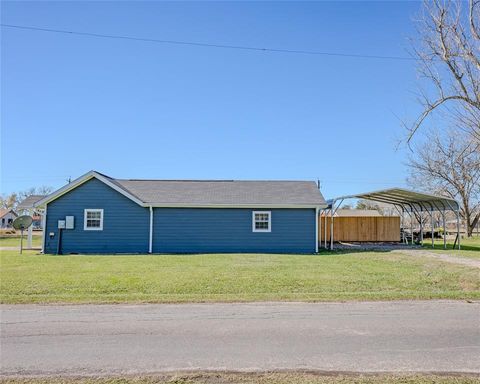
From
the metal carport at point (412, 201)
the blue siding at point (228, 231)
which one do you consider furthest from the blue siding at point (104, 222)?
the metal carport at point (412, 201)

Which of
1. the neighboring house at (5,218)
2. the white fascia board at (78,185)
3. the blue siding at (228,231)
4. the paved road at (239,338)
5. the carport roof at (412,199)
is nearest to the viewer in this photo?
the paved road at (239,338)

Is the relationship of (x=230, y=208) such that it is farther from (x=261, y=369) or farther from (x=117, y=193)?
(x=261, y=369)

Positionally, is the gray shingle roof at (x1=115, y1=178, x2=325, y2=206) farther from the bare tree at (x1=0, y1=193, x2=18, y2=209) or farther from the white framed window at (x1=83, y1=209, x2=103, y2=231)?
the bare tree at (x1=0, y1=193, x2=18, y2=209)

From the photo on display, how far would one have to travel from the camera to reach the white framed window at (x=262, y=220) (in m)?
18.9

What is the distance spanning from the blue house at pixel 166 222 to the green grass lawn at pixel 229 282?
5.08 metres

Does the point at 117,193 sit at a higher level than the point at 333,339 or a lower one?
higher

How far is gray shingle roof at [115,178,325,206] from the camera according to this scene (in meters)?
19.0

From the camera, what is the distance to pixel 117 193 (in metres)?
18.7

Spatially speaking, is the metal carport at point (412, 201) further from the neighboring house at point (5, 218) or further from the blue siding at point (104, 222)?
the neighboring house at point (5, 218)

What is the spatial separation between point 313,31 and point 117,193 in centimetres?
1141

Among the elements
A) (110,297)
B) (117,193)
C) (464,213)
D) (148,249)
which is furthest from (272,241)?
(464,213)

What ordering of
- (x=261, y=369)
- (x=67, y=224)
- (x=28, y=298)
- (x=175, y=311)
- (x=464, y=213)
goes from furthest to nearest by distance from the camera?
(x=464, y=213) < (x=67, y=224) < (x=28, y=298) < (x=175, y=311) < (x=261, y=369)

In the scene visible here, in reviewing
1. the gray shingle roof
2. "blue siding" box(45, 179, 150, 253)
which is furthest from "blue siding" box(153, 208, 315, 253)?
"blue siding" box(45, 179, 150, 253)

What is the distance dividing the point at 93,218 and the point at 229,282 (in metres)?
10.9
